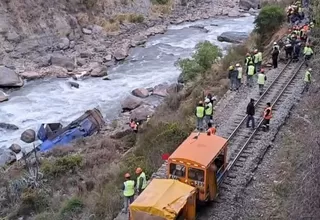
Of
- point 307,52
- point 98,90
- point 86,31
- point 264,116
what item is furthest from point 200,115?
point 86,31

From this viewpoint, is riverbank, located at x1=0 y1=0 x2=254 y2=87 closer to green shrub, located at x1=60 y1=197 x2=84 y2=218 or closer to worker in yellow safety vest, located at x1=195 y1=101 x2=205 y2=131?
worker in yellow safety vest, located at x1=195 y1=101 x2=205 y2=131

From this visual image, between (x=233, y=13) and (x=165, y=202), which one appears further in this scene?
(x=233, y=13)

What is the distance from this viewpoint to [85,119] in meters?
32.4

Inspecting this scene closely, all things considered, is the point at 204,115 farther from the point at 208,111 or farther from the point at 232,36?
the point at 232,36

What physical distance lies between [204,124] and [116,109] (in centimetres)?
1495

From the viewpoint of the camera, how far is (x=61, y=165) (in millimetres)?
24109

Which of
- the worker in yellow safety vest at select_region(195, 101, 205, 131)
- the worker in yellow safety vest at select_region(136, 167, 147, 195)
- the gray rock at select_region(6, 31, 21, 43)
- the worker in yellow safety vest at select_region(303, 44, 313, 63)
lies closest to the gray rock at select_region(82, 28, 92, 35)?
the gray rock at select_region(6, 31, 21, 43)

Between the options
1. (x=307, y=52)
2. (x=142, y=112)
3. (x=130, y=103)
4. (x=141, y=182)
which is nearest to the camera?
(x=141, y=182)

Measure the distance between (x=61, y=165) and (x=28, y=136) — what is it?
27.4 feet

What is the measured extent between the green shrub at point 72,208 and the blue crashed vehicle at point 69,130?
10.4 metres

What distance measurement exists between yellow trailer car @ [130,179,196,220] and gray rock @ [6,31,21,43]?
3350 cm

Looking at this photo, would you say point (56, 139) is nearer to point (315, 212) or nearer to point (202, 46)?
point (202, 46)

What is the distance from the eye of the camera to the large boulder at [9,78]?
39.4 meters

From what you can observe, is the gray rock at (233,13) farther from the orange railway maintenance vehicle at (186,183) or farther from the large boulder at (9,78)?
the orange railway maintenance vehicle at (186,183)
